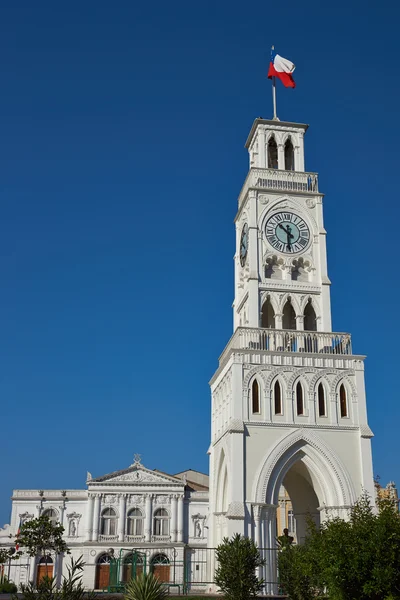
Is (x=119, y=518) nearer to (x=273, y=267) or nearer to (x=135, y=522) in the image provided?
(x=135, y=522)

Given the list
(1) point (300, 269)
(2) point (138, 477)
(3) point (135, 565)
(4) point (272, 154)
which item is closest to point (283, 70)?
(4) point (272, 154)

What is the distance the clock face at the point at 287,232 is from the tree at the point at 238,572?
1813 cm

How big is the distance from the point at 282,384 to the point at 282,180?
1282 cm

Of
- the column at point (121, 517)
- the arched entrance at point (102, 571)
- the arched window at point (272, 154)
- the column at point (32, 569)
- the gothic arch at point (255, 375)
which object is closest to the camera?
the gothic arch at point (255, 375)

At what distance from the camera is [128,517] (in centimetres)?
6519

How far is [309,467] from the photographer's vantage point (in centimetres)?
3272

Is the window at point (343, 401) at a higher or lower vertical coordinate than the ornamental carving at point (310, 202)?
lower

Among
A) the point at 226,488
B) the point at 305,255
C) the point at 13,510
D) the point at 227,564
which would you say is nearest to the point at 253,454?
the point at 226,488

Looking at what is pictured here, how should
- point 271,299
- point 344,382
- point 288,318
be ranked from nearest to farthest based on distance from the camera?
point 344,382, point 271,299, point 288,318

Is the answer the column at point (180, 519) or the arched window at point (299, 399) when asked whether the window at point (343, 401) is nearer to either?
the arched window at point (299, 399)

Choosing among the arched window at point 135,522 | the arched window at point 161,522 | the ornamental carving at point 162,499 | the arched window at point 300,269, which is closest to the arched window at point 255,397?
the arched window at point 300,269

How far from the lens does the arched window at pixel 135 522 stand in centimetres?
6482

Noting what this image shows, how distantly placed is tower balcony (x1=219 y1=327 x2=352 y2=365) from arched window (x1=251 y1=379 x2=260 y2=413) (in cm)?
204

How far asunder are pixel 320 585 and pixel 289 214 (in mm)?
22145
